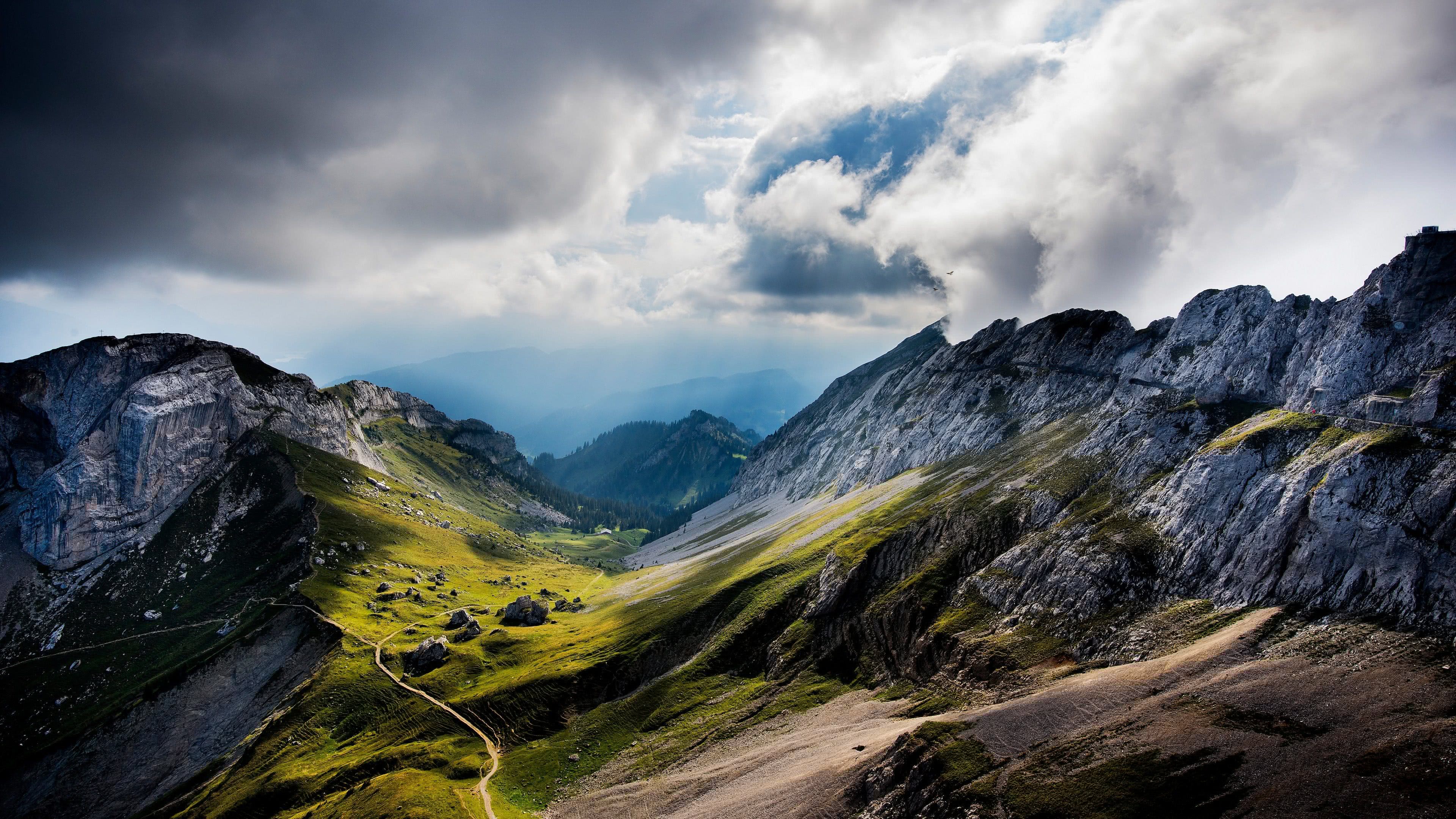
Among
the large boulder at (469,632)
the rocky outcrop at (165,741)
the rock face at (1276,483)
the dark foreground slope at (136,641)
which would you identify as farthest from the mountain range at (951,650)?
the large boulder at (469,632)

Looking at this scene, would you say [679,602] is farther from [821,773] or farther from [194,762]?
[194,762]

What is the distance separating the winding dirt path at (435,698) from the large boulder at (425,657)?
341cm

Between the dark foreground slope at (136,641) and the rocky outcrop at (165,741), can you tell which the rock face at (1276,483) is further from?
the dark foreground slope at (136,641)

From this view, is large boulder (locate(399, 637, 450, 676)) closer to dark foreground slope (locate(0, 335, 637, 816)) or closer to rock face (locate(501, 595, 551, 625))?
dark foreground slope (locate(0, 335, 637, 816))

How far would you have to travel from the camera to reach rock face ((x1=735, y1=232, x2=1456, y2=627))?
7025 centimetres

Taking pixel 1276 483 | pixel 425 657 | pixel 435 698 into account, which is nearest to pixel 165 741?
pixel 425 657

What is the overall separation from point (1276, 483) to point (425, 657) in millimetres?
159555

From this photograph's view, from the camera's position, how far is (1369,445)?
77.9 meters

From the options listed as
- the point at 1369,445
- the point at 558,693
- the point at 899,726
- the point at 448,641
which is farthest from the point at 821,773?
the point at 448,641

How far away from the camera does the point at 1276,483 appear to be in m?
86.2

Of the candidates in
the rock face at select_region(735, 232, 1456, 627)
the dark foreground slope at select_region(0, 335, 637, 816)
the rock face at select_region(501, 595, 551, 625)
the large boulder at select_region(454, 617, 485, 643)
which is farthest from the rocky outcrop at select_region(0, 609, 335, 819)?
the rock face at select_region(735, 232, 1456, 627)

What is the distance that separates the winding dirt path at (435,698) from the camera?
89250 millimetres

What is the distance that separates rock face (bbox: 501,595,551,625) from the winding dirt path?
40.6ft

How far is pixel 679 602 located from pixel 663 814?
2688 inches
